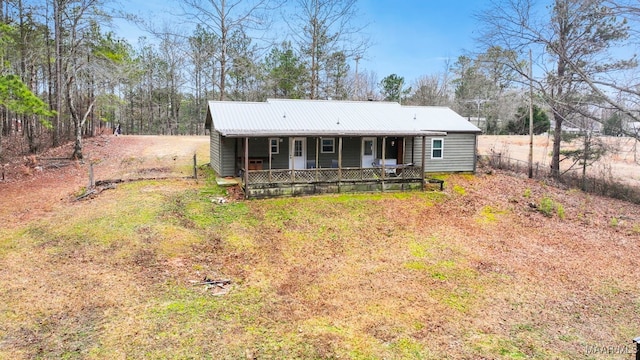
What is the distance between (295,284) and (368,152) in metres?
11.7

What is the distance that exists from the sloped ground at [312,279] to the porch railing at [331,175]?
100 centimetres

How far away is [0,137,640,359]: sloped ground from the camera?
6.35 m

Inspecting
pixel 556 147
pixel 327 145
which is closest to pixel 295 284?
pixel 327 145

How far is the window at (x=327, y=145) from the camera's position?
61.9ft

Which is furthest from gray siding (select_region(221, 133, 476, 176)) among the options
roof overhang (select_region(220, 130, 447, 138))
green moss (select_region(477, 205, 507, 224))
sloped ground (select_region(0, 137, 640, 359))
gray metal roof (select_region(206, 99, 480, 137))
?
green moss (select_region(477, 205, 507, 224))

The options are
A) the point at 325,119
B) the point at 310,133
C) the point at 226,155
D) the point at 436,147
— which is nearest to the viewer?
the point at 310,133

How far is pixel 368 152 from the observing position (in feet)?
63.8

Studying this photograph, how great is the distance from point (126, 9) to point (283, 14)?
502 inches

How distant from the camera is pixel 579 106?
12.2m

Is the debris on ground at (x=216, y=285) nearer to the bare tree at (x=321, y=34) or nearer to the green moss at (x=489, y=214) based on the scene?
the green moss at (x=489, y=214)

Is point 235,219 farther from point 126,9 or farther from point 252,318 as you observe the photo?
point 126,9

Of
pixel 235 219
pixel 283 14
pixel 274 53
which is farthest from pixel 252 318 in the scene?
pixel 274 53

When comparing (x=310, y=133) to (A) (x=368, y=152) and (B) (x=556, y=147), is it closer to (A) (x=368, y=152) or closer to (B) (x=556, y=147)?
(A) (x=368, y=152)

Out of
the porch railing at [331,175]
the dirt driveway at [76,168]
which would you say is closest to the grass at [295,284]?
the porch railing at [331,175]
